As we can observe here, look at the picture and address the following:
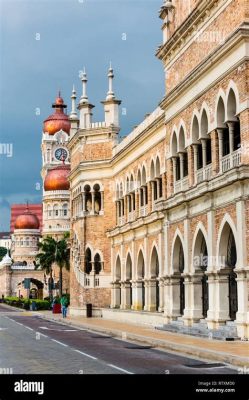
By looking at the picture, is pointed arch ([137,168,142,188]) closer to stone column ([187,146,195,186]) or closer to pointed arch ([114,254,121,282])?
pointed arch ([114,254,121,282])

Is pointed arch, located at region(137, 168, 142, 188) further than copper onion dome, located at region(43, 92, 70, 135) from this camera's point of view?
No

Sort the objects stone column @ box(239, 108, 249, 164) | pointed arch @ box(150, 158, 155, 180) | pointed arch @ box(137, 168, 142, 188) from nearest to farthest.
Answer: stone column @ box(239, 108, 249, 164) → pointed arch @ box(150, 158, 155, 180) → pointed arch @ box(137, 168, 142, 188)

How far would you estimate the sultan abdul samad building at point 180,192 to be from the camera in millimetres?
25141

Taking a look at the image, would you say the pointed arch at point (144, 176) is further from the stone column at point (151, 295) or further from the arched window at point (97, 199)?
the arched window at point (97, 199)

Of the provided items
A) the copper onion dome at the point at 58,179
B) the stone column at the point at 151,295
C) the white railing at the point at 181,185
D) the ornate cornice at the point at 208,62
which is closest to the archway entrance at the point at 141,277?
the stone column at the point at 151,295

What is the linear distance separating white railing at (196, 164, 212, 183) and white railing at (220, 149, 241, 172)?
947 millimetres

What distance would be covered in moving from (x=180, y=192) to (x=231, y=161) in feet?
14.8

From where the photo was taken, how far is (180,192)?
29797 mm

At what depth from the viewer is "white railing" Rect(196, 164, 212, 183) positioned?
27.8 meters

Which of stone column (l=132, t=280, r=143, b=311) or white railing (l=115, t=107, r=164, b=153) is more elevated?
white railing (l=115, t=107, r=164, b=153)

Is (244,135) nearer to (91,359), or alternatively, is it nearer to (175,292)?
(91,359)

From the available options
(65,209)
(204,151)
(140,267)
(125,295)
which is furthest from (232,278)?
(65,209)

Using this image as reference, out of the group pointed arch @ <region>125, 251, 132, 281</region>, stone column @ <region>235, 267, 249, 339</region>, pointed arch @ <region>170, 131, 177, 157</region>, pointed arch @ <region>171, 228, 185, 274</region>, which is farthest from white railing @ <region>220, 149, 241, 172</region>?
pointed arch @ <region>125, 251, 132, 281</region>
